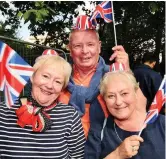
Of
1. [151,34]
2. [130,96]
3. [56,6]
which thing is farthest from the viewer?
[151,34]

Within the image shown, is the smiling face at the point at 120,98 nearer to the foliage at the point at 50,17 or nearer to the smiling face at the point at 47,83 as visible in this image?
the smiling face at the point at 47,83

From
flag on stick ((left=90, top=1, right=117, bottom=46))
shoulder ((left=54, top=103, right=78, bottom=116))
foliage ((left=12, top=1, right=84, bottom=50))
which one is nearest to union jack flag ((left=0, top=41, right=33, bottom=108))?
shoulder ((left=54, top=103, right=78, bottom=116))

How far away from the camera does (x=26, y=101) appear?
269cm

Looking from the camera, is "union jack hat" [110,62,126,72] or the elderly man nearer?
"union jack hat" [110,62,126,72]

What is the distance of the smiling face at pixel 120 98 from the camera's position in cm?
261

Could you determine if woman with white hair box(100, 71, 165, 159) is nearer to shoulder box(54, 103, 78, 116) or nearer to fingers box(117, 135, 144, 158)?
fingers box(117, 135, 144, 158)

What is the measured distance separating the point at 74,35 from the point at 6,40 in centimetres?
206

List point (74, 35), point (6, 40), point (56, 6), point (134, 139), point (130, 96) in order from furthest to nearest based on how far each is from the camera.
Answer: point (56, 6) < point (6, 40) < point (74, 35) < point (130, 96) < point (134, 139)

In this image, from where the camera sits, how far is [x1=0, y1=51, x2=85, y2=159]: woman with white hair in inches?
101

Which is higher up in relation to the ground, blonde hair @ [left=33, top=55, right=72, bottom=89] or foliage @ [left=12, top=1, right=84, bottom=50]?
foliage @ [left=12, top=1, right=84, bottom=50]

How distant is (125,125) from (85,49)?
31.8 inches

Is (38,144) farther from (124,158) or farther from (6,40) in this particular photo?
(6,40)

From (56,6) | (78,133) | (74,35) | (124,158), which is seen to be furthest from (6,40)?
(56,6)

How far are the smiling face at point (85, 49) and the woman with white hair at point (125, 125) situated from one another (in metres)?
0.44
